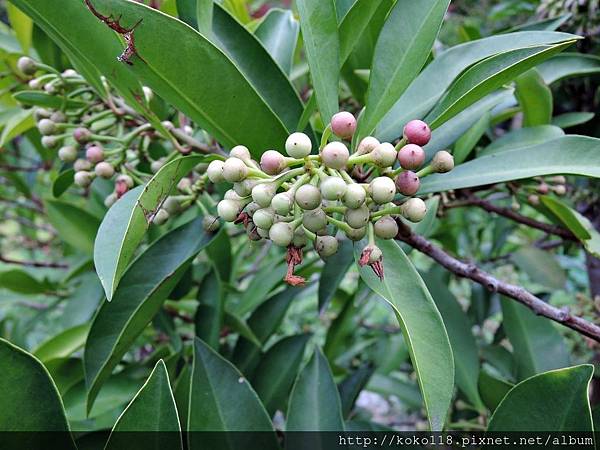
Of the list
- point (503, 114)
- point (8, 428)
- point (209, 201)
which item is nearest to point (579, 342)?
point (503, 114)

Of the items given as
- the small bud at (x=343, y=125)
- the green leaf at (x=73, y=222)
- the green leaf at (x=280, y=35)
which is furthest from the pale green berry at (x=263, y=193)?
the green leaf at (x=73, y=222)

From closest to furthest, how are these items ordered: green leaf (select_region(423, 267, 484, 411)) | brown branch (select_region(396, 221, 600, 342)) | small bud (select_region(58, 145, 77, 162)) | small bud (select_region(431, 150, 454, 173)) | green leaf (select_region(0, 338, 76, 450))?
green leaf (select_region(0, 338, 76, 450)), small bud (select_region(431, 150, 454, 173)), brown branch (select_region(396, 221, 600, 342)), small bud (select_region(58, 145, 77, 162)), green leaf (select_region(423, 267, 484, 411))

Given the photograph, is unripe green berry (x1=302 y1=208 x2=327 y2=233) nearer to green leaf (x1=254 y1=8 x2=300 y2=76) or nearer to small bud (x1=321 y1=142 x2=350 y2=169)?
small bud (x1=321 y1=142 x2=350 y2=169)

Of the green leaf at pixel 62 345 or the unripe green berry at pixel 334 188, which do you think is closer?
the unripe green berry at pixel 334 188

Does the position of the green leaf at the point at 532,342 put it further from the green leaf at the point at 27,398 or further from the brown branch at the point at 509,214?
the green leaf at the point at 27,398

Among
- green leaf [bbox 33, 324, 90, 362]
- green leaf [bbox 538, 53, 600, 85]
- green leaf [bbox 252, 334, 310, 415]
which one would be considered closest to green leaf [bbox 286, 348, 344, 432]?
green leaf [bbox 252, 334, 310, 415]

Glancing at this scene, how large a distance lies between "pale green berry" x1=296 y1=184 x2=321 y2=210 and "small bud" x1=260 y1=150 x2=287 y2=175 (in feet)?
0.16

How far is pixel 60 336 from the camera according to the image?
1.28 metres

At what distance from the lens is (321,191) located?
672mm

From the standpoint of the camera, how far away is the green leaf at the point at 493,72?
70 centimetres

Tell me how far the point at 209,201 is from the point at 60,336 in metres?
0.50

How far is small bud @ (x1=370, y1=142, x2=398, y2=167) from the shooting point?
70 cm

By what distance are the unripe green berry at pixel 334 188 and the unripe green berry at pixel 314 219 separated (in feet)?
0.11

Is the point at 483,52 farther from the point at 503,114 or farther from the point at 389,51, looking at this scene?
the point at 503,114
